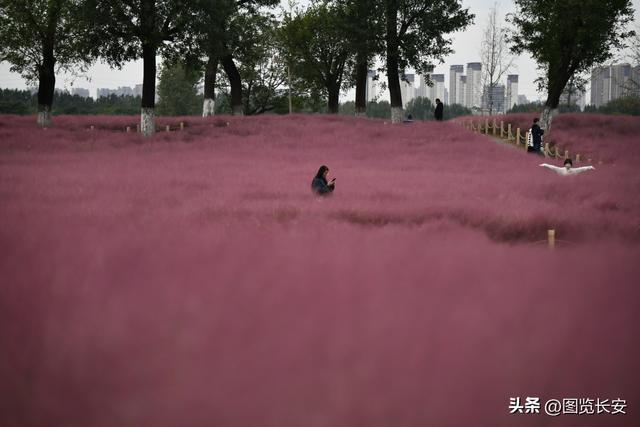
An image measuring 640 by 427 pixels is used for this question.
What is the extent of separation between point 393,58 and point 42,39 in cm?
1981

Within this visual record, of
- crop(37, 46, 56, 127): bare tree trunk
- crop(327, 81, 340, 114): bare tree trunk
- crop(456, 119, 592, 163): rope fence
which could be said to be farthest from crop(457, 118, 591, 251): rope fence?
crop(37, 46, 56, 127): bare tree trunk

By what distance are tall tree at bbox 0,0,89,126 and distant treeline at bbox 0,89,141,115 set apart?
6531 cm

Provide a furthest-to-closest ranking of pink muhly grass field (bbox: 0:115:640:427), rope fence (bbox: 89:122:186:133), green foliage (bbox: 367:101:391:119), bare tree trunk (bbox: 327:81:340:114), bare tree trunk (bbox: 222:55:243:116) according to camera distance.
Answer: green foliage (bbox: 367:101:391:119), bare tree trunk (bbox: 327:81:340:114), bare tree trunk (bbox: 222:55:243:116), rope fence (bbox: 89:122:186:133), pink muhly grass field (bbox: 0:115:640:427)

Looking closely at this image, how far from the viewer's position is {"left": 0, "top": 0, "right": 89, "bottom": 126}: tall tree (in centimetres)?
3083

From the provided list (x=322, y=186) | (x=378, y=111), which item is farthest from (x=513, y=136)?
(x=378, y=111)

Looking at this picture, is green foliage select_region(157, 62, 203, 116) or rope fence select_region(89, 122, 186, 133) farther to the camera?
green foliage select_region(157, 62, 203, 116)

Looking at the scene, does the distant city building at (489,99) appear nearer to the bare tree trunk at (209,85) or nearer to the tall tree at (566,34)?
the tall tree at (566,34)

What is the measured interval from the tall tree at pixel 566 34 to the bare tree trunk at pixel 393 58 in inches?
313

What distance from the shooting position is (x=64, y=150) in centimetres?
2289

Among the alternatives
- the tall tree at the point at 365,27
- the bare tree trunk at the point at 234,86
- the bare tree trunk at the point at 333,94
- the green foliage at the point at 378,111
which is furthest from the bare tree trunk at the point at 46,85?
the green foliage at the point at 378,111

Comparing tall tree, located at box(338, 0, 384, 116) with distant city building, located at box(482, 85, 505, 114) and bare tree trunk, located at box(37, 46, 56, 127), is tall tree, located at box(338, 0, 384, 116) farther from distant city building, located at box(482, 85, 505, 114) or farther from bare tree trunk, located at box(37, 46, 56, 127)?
distant city building, located at box(482, 85, 505, 114)

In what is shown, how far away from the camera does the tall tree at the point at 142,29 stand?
27312 millimetres

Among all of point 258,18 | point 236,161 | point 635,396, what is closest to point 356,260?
point 635,396

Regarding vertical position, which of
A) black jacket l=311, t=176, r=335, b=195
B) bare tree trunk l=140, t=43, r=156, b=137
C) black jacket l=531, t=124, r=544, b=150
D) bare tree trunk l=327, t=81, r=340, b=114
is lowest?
black jacket l=311, t=176, r=335, b=195
